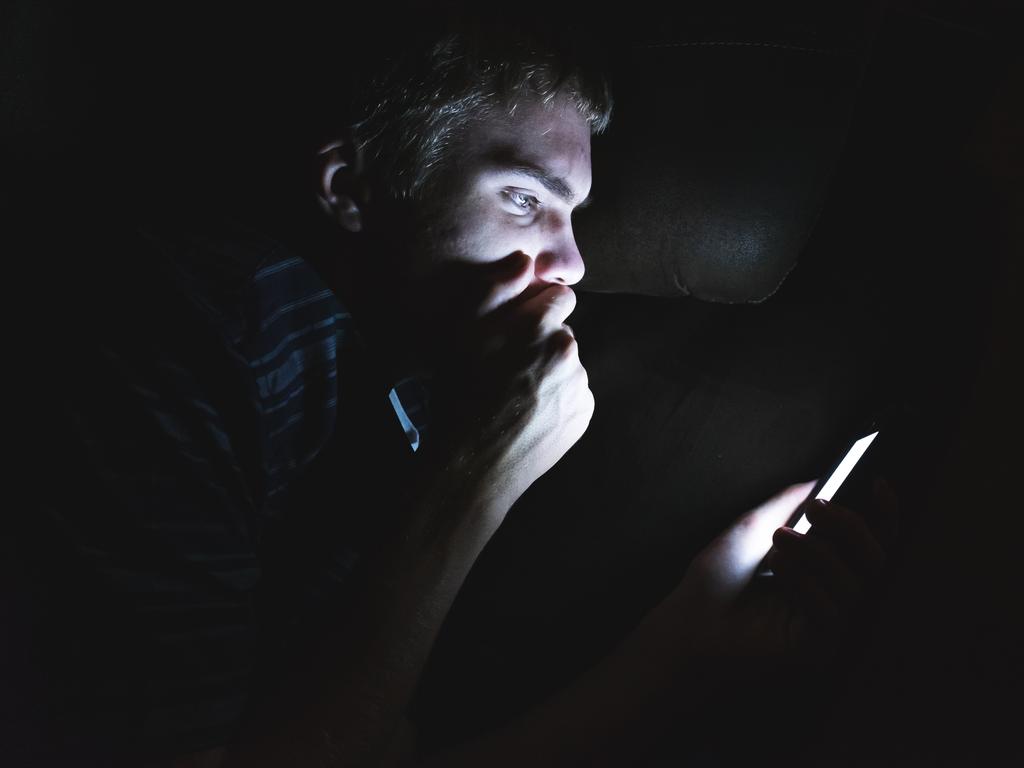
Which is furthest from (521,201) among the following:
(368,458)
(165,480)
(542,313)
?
(165,480)

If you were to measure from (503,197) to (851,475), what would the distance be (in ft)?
1.89

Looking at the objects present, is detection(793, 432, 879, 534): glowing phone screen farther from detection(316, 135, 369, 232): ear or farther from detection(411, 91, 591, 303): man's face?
detection(316, 135, 369, 232): ear

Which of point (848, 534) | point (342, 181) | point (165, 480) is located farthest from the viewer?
point (342, 181)

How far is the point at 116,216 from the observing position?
0.84m

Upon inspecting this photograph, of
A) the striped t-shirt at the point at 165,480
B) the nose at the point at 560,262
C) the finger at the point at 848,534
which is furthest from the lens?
the nose at the point at 560,262

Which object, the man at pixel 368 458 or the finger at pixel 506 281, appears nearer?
the man at pixel 368 458

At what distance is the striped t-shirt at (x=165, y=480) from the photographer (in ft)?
2.14

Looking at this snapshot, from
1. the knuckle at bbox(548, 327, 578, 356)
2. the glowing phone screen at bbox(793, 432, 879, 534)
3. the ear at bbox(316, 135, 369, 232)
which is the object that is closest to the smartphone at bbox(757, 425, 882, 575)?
the glowing phone screen at bbox(793, 432, 879, 534)

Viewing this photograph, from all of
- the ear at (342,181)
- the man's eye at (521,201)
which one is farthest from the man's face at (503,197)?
the ear at (342,181)

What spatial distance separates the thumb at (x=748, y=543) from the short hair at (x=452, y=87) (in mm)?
627

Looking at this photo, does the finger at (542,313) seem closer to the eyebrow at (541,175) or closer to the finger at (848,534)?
the eyebrow at (541,175)

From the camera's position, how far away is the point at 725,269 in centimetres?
93

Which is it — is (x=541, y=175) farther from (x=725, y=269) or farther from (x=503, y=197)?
(x=725, y=269)

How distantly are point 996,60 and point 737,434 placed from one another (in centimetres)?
59
